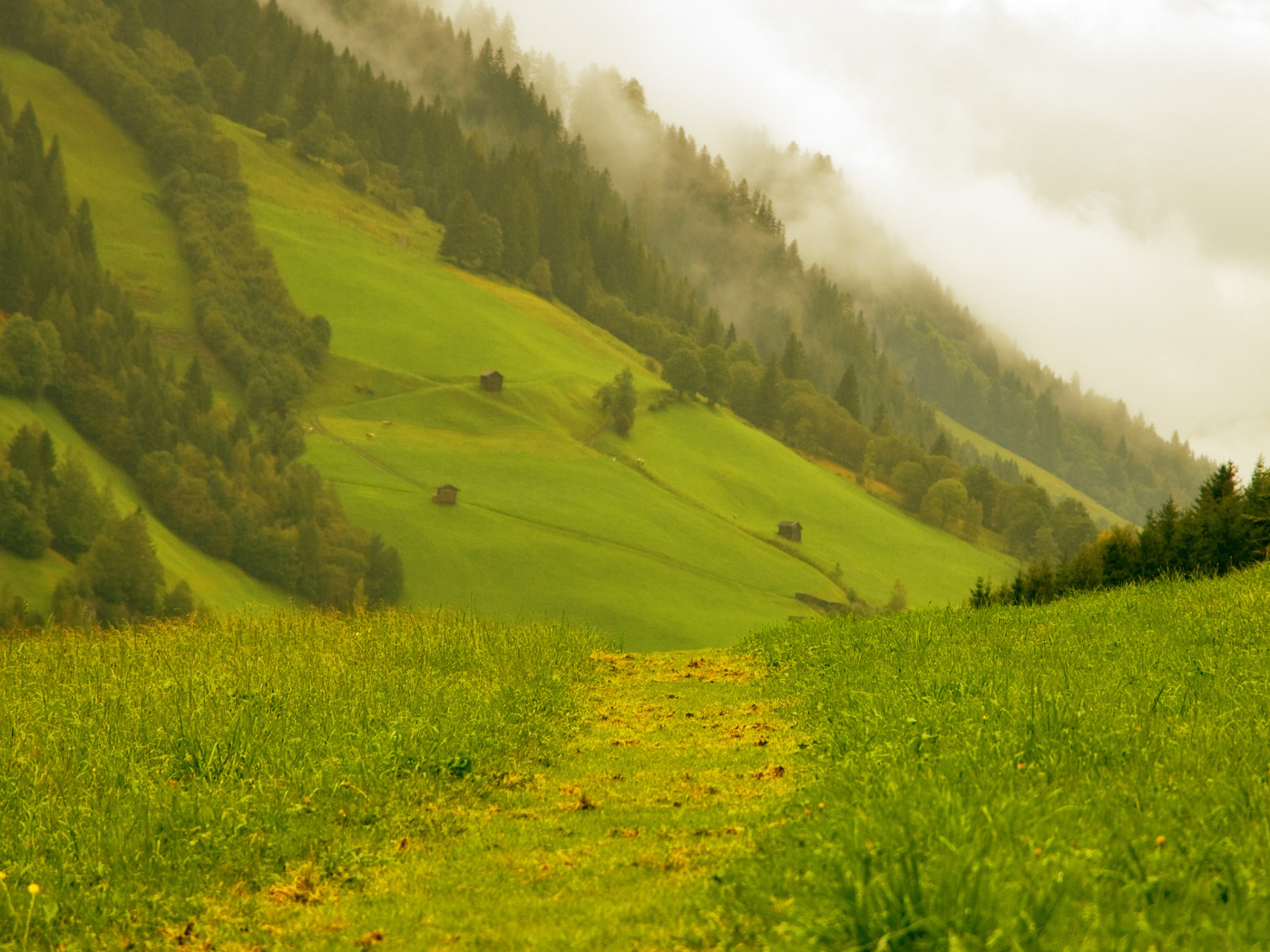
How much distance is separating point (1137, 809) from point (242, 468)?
460ft

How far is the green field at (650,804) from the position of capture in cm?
559

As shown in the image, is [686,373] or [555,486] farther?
[686,373]

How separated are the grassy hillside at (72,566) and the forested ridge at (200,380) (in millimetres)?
2384

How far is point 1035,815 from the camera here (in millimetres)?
6598

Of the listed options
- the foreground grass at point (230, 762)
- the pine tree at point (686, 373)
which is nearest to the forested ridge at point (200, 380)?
the pine tree at point (686, 373)

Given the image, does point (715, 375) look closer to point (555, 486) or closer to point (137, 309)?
point (555, 486)

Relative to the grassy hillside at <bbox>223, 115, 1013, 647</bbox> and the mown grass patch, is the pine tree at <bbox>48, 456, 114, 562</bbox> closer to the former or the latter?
the grassy hillside at <bbox>223, 115, 1013, 647</bbox>

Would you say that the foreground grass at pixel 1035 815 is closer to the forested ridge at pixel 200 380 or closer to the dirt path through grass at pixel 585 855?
the dirt path through grass at pixel 585 855

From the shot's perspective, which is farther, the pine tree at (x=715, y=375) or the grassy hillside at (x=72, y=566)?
the pine tree at (x=715, y=375)

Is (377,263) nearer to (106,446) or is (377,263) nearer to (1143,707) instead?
(106,446)

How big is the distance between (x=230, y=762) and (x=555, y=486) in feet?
421

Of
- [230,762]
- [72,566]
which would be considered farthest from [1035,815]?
[72,566]

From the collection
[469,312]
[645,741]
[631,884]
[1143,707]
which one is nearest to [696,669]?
[645,741]

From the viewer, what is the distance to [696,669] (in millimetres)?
19859
